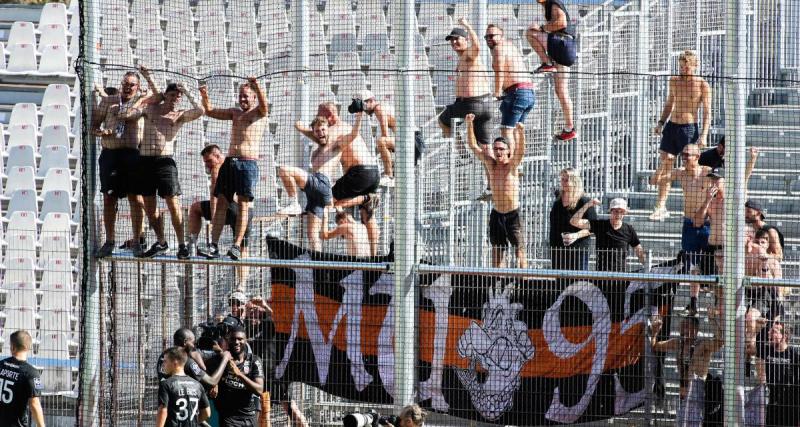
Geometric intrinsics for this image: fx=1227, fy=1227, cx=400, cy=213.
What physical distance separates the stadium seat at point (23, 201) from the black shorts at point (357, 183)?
710 centimetres

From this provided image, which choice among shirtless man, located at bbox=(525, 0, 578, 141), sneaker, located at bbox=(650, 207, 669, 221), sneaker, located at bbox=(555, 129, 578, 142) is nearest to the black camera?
shirtless man, located at bbox=(525, 0, 578, 141)

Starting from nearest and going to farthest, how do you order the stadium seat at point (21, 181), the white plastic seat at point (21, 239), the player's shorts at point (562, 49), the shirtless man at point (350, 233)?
the shirtless man at point (350, 233) → the player's shorts at point (562, 49) → the white plastic seat at point (21, 239) → the stadium seat at point (21, 181)

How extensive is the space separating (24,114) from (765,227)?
10919mm

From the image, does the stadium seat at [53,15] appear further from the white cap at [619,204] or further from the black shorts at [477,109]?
the white cap at [619,204]

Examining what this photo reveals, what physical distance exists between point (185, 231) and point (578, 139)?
134 inches

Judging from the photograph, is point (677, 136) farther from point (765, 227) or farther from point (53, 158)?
point (53, 158)

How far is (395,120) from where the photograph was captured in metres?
9.70

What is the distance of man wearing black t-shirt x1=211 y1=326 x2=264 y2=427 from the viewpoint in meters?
9.83

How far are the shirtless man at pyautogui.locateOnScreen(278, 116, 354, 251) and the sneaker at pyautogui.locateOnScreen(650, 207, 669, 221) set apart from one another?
260 cm

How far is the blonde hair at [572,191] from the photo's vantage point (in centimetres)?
979

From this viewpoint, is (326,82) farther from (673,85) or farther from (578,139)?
(673,85)

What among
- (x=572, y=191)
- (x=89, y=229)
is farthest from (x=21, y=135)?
(x=572, y=191)

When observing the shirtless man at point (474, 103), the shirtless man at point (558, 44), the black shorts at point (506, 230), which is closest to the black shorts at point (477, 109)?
the shirtless man at point (474, 103)

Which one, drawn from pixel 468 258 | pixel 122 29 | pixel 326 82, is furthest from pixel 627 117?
pixel 122 29
